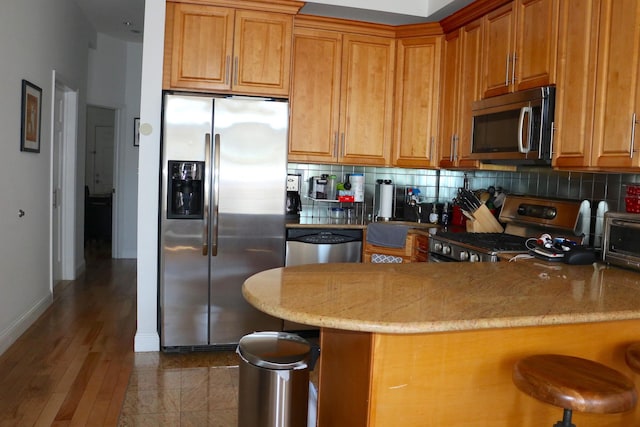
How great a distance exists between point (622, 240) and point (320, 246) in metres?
2.06

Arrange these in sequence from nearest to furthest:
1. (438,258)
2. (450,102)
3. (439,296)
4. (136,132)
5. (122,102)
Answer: (439,296) < (438,258) < (450,102) < (122,102) < (136,132)

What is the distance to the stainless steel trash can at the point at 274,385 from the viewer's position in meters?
1.98

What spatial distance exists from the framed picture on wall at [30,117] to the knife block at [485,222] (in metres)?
3.33

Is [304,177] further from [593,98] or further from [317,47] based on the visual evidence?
[593,98]

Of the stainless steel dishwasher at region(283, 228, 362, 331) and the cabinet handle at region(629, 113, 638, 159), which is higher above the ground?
the cabinet handle at region(629, 113, 638, 159)

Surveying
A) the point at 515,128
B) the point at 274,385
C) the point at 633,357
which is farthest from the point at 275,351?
the point at 515,128

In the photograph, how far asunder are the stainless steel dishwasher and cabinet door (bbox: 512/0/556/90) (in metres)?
1.60

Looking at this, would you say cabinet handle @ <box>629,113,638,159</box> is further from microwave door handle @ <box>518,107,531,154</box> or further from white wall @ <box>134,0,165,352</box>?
white wall @ <box>134,0,165,352</box>

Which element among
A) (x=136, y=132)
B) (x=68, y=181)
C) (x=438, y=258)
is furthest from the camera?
(x=136, y=132)

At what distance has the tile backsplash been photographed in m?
3.07

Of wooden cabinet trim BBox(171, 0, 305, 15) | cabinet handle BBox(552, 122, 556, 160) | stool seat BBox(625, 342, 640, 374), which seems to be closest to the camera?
stool seat BBox(625, 342, 640, 374)

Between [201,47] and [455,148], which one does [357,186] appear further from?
[201,47]

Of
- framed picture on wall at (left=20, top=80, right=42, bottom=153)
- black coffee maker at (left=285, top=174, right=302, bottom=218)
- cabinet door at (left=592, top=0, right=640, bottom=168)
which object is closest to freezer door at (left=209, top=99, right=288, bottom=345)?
black coffee maker at (left=285, top=174, right=302, bottom=218)

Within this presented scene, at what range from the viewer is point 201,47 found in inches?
150
